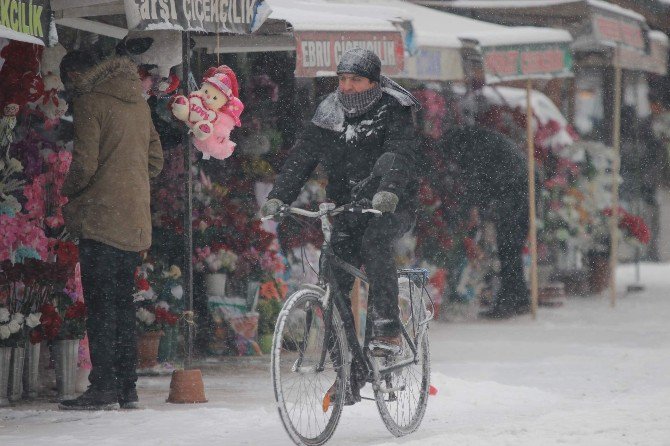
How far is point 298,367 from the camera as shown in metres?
7.18

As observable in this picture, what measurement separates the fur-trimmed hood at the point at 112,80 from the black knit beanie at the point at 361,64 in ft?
5.08

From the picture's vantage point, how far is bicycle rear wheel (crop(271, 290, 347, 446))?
7027mm

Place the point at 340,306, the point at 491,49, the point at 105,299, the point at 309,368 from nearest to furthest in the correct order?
the point at 309,368
the point at 340,306
the point at 105,299
the point at 491,49

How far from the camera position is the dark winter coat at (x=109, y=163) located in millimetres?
8523

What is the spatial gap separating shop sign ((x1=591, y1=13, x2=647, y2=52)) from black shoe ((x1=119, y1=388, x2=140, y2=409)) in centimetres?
894

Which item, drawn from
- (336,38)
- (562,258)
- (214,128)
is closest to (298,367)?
(214,128)

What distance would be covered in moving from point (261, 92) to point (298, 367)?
6018mm

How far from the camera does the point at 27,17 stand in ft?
24.1

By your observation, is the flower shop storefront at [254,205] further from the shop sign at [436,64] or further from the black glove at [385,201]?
the black glove at [385,201]

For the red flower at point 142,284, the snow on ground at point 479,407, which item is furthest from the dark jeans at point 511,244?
the red flower at point 142,284

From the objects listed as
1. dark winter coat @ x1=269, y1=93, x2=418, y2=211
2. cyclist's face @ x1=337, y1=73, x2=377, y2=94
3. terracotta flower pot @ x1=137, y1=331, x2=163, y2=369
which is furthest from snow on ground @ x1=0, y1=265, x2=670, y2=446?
cyclist's face @ x1=337, y1=73, x2=377, y2=94

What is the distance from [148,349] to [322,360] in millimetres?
3931

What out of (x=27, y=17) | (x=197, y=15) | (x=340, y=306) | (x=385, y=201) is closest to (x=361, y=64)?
(x=385, y=201)

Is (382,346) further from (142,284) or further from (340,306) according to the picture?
(142,284)
